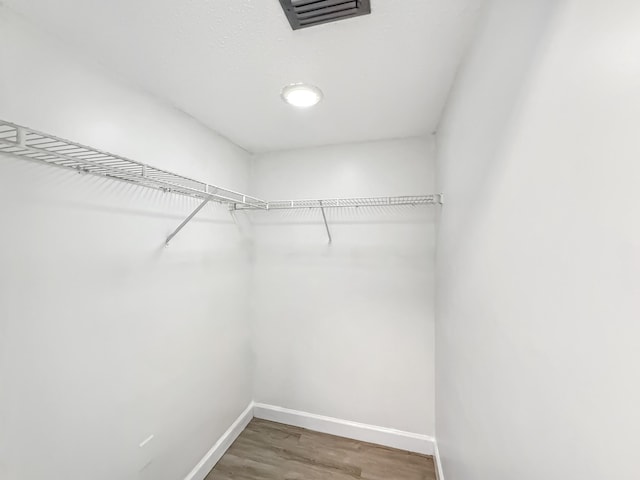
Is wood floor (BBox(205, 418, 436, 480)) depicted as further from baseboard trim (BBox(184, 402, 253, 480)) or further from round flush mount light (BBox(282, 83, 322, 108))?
round flush mount light (BBox(282, 83, 322, 108))

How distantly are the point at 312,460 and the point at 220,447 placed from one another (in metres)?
0.71

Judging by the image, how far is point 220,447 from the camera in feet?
6.66

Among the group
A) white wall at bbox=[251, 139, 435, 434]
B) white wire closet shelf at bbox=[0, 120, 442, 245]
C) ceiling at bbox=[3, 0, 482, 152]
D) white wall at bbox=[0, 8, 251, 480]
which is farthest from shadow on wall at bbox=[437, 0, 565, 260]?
white wall at bbox=[0, 8, 251, 480]

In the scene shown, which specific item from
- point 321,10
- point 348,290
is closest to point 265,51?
point 321,10

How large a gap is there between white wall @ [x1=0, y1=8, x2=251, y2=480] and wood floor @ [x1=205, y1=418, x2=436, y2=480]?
1.00 ft

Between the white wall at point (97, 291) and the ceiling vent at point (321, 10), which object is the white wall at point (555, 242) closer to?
the ceiling vent at point (321, 10)

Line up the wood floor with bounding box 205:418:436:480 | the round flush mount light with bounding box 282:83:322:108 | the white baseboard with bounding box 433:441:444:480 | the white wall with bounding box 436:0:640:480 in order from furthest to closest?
the wood floor with bounding box 205:418:436:480 → the white baseboard with bounding box 433:441:444:480 → the round flush mount light with bounding box 282:83:322:108 → the white wall with bounding box 436:0:640:480

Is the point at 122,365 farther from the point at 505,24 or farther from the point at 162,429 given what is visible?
the point at 505,24

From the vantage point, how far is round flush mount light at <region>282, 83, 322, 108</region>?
1.45 meters

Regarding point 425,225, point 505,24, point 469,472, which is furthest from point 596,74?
point 425,225

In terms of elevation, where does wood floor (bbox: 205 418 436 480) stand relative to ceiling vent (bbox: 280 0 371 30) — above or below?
below

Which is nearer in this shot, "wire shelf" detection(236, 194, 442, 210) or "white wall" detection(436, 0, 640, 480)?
"white wall" detection(436, 0, 640, 480)

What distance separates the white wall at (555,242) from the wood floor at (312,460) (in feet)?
3.83

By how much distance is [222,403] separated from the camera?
2119 millimetres
